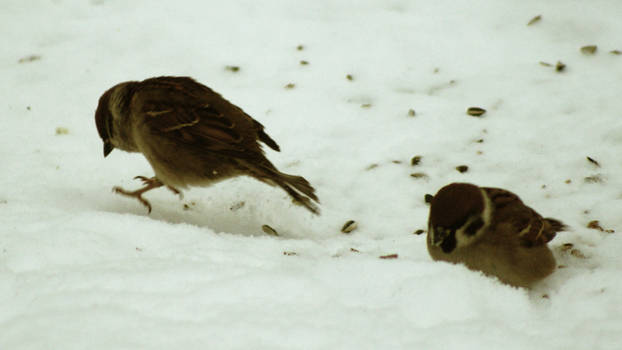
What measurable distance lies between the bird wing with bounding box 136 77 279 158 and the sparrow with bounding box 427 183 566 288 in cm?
125

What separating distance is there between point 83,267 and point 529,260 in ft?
6.23

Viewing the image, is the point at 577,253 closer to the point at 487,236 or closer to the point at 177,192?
the point at 487,236

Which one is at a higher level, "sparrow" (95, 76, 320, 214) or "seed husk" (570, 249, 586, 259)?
"sparrow" (95, 76, 320, 214)

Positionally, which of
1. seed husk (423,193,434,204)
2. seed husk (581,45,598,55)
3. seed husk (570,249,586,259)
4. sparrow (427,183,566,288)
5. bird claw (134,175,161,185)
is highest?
sparrow (427,183,566,288)

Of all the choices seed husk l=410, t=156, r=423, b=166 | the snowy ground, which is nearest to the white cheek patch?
the snowy ground

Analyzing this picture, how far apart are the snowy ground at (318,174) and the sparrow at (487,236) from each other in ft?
0.37

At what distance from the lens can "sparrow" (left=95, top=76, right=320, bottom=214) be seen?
3328 millimetres

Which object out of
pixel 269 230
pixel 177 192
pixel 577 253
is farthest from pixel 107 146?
pixel 577 253

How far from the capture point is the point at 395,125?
14.0 ft

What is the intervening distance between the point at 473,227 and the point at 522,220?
9.3 inches

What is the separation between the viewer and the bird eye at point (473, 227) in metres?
2.62

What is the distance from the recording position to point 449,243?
2.62 metres

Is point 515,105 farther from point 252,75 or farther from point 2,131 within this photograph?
point 2,131

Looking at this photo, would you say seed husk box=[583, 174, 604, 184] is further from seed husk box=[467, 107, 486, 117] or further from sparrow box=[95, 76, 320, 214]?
sparrow box=[95, 76, 320, 214]
